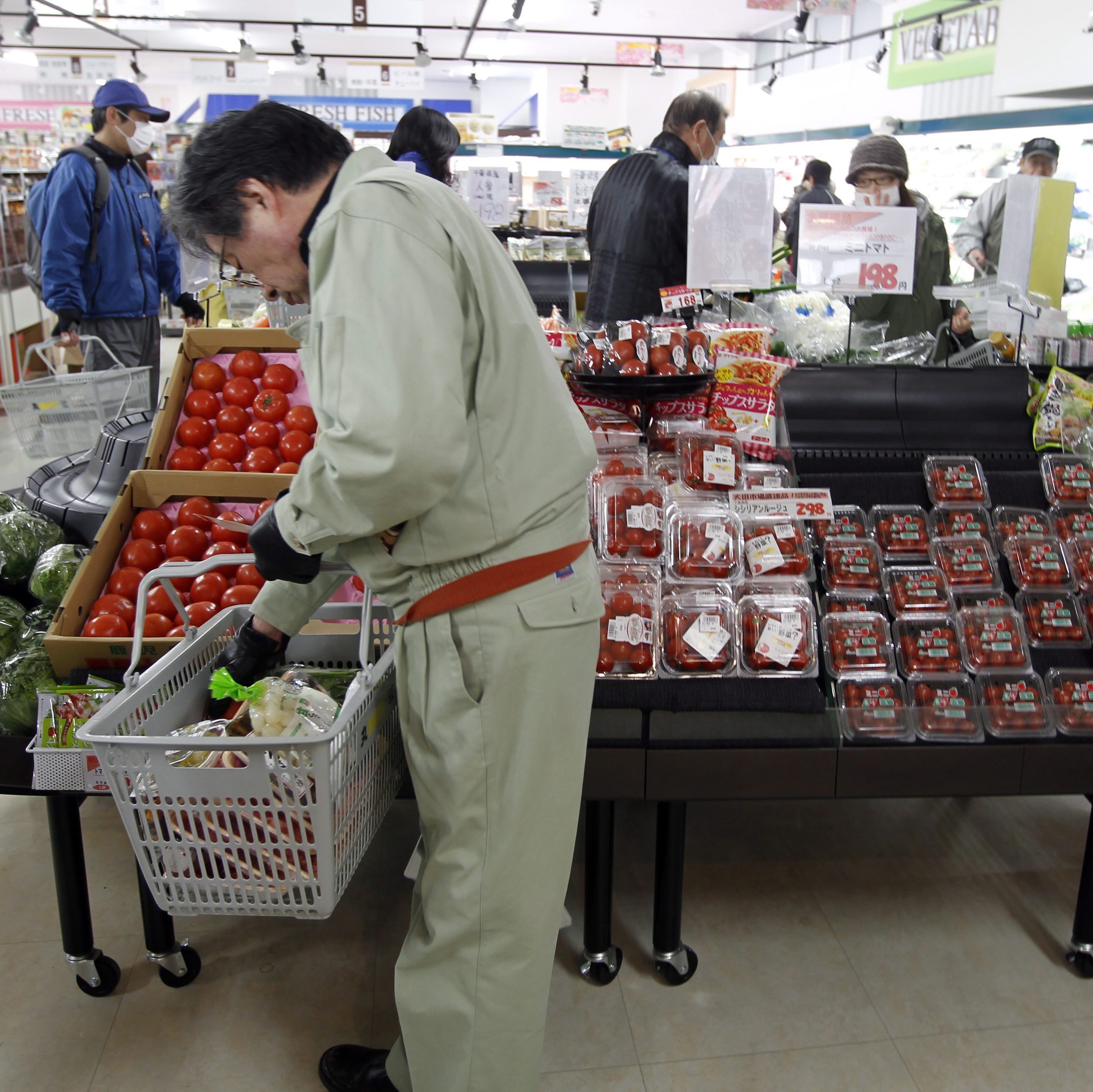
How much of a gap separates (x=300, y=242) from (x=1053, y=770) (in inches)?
70.3

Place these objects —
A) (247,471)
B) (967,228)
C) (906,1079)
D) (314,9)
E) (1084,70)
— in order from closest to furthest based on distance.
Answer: (906,1079) → (247,471) → (967,228) → (1084,70) → (314,9)

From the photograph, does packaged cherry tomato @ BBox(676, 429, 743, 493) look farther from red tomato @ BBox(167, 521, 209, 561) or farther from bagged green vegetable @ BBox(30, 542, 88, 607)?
bagged green vegetable @ BBox(30, 542, 88, 607)

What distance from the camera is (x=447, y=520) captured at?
1.41 m

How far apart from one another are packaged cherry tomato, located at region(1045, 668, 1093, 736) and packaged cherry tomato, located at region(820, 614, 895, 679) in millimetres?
335

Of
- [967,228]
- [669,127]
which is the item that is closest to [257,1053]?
[669,127]

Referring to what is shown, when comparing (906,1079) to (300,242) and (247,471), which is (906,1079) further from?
(247,471)

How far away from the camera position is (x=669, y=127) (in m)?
3.62

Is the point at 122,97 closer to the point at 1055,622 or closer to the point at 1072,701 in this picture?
the point at 1055,622

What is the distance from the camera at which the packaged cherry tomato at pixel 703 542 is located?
7.18 ft

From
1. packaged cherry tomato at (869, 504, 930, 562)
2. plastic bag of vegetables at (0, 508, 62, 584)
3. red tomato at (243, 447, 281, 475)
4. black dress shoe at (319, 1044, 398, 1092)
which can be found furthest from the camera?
red tomato at (243, 447, 281, 475)

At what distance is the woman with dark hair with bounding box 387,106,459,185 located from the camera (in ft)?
12.8

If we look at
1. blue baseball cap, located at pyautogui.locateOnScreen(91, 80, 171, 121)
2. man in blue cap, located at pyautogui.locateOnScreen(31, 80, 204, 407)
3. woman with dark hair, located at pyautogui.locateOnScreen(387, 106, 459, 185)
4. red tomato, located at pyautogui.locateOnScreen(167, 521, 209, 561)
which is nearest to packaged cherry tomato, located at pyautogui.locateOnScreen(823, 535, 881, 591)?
red tomato, located at pyautogui.locateOnScreen(167, 521, 209, 561)

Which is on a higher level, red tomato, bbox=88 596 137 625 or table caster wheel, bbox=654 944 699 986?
red tomato, bbox=88 596 137 625

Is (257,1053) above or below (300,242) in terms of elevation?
below
